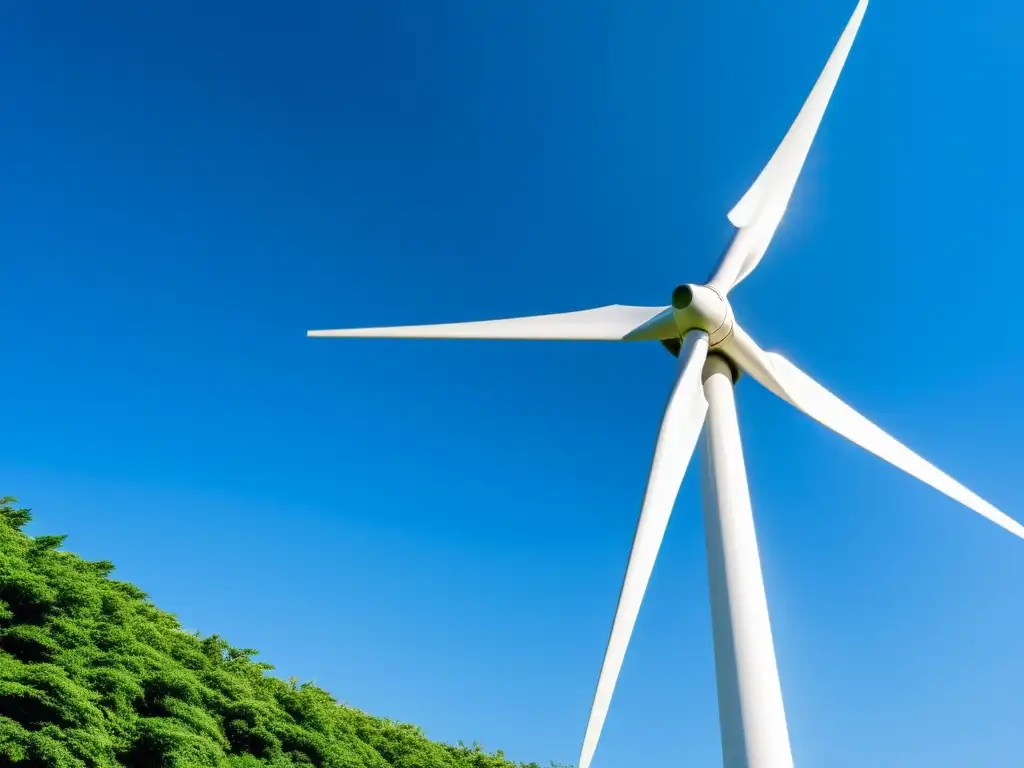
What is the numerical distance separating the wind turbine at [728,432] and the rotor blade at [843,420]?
24 mm

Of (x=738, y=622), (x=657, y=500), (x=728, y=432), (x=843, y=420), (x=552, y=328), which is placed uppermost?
(x=552, y=328)

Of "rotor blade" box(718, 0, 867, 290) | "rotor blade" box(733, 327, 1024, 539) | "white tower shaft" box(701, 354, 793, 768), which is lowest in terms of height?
"white tower shaft" box(701, 354, 793, 768)

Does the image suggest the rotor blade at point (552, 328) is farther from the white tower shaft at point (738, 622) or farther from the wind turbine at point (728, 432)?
the white tower shaft at point (738, 622)

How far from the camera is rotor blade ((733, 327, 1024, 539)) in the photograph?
1425 centimetres

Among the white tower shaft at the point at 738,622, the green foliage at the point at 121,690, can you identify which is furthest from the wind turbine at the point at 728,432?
the green foliage at the point at 121,690

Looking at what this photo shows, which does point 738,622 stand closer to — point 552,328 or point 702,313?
point 702,313

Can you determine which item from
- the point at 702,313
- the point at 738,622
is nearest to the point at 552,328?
the point at 702,313

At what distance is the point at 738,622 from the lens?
32.4ft

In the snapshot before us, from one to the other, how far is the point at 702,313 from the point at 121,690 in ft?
76.4

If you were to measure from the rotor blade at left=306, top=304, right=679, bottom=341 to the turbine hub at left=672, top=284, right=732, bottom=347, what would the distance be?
0.88 metres

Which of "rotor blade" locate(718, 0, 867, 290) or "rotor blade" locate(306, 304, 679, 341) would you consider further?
"rotor blade" locate(718, 0, 867, 290)

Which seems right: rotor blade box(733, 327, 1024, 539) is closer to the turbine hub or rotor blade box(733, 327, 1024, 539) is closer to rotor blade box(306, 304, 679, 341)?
the turbine hub

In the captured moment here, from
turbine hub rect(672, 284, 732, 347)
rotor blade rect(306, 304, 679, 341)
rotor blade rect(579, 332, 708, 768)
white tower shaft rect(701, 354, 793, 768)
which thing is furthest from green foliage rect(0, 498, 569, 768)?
turbine hub rect(672, 284, 732, 347)

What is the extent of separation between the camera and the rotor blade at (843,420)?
14.2 meters
